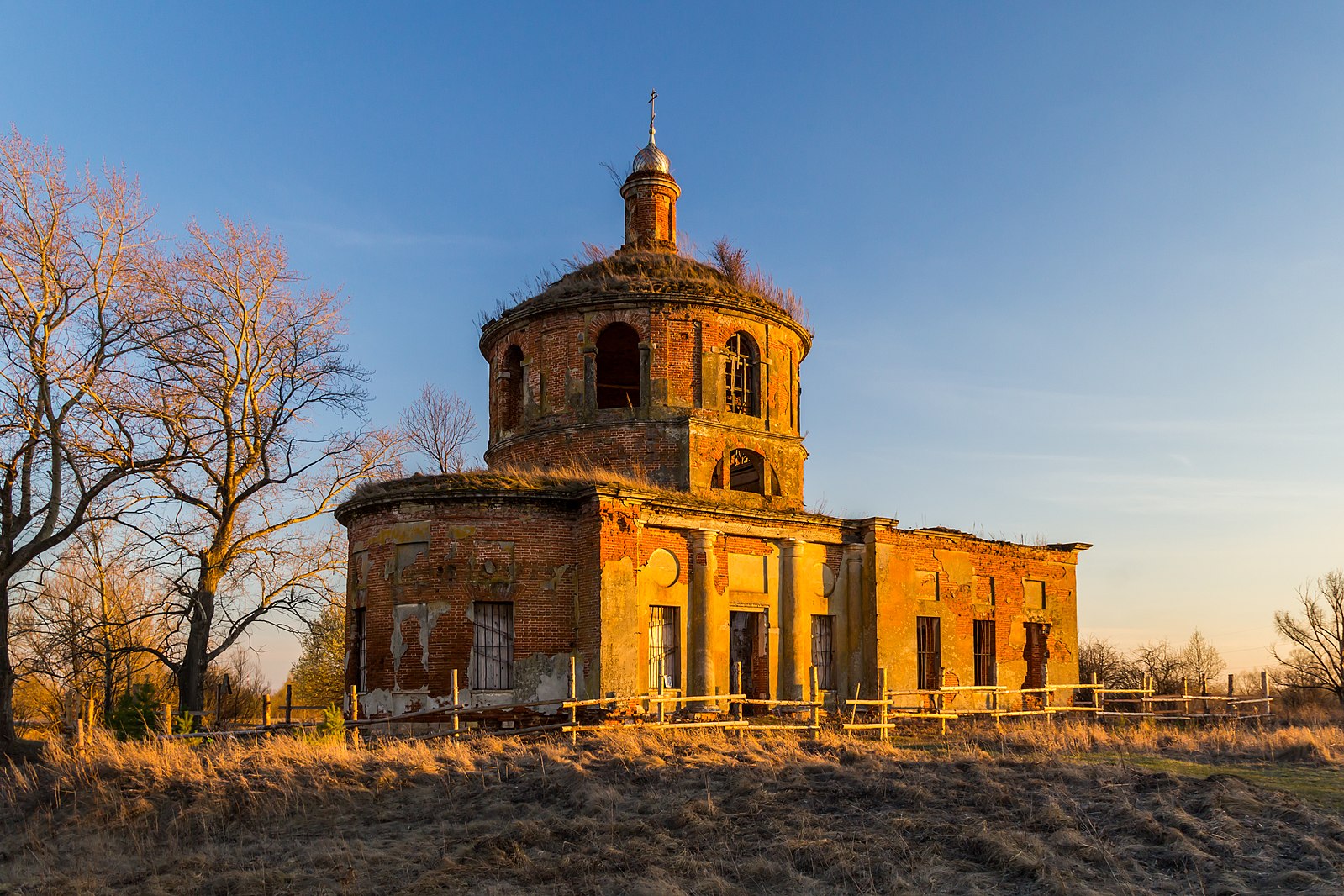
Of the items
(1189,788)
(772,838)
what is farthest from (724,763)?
(1189,788)

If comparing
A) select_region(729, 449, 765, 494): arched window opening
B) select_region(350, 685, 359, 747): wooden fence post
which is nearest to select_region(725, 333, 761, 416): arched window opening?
select_region(729, 449, 765, 494): arched window opening

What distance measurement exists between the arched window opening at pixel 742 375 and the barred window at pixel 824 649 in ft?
14.8

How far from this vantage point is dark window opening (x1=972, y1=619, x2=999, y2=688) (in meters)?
22.4

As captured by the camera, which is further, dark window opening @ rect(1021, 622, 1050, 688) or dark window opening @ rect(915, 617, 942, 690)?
dark window opening @ rect(1021, 622, 1050, 688)

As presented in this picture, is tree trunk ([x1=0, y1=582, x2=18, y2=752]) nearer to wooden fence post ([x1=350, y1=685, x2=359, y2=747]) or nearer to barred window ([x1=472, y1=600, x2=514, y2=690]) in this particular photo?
wooden fence post ([x1=350, y1=685, x2=359, y2=747])

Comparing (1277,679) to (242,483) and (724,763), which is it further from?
(242,483)

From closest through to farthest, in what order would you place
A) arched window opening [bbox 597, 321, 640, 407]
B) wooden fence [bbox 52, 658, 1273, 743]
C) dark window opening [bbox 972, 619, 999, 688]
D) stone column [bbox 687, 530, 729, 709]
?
1. wooden fence [bbox 52, 658, 1273, 743]
2. stone column [bbox 687, 530, 729, 709]
3. dark window opening [bbox 972, 619, 999, 688]
4. arched window opening [bbox 597, 321, 640, 407]

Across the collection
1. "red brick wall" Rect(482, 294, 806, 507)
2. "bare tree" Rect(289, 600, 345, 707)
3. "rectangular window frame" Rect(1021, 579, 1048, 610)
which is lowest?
"bare tree" Rect(289, 600, 345, 707)

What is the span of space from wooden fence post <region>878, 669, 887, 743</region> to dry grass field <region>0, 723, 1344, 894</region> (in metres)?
1.67

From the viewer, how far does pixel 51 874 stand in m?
10.2

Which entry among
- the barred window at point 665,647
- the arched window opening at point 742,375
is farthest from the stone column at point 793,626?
the arched window opening at point 742,375

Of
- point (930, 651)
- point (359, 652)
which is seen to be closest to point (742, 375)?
point (930, 651)

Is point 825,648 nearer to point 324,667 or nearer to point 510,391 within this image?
point 510,391

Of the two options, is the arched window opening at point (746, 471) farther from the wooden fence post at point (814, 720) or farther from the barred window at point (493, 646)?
the barred window at point (493, 646)
